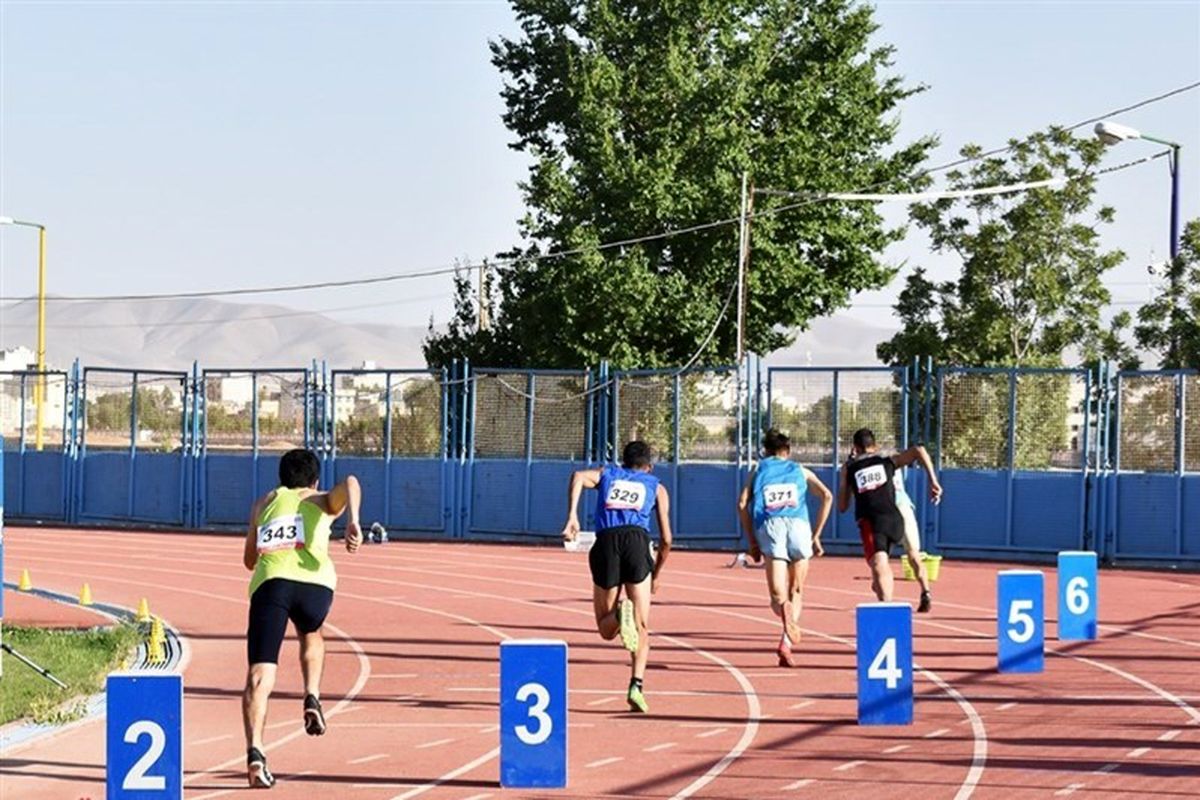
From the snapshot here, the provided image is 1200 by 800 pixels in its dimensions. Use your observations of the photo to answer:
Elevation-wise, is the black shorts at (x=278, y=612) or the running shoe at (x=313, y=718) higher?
the black shorts at (x=278, y=612)

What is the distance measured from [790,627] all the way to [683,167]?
117ft

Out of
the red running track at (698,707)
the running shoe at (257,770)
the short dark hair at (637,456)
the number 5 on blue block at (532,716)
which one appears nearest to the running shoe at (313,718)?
the red running track at (698,707)

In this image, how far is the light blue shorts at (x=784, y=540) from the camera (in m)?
18.1

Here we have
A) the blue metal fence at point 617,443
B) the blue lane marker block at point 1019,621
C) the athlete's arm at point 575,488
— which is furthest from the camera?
the blue metal fence at point 617,443

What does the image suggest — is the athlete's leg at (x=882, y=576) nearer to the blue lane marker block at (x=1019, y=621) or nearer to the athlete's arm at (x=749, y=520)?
the athlete's arm at (x=749, y=520)

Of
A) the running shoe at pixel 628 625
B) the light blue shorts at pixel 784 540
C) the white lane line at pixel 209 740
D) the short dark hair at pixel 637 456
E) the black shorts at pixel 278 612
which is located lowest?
the white lane line at pixel 209 740

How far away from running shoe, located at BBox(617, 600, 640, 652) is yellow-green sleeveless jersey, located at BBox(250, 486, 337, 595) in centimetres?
286

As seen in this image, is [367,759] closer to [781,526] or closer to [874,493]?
[781,526]

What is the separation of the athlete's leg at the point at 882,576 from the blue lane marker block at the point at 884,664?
494cm

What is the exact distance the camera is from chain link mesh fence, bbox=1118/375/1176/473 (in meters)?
33.0

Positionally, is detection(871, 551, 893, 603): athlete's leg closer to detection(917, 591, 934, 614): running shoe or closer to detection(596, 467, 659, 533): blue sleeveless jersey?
detection(917, 591, 934, 614): running shoe

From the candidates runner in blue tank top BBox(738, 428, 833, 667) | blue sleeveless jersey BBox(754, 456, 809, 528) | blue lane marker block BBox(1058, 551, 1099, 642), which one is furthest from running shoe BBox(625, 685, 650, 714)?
blue lane marker block BBox(1058, 551, 1099, 642)

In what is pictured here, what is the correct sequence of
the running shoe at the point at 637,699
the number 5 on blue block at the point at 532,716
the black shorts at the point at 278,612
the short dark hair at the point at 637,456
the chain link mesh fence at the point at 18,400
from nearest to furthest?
the number 5 on blue block at the point at 532,716
the black shorts at the point at 278,612
the running shoe at the point at 637,699
the short dark hair at the point at 637,456
the chain link mesh fence at the point at 18,400

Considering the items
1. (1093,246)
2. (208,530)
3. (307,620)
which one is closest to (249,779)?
(307,620)
